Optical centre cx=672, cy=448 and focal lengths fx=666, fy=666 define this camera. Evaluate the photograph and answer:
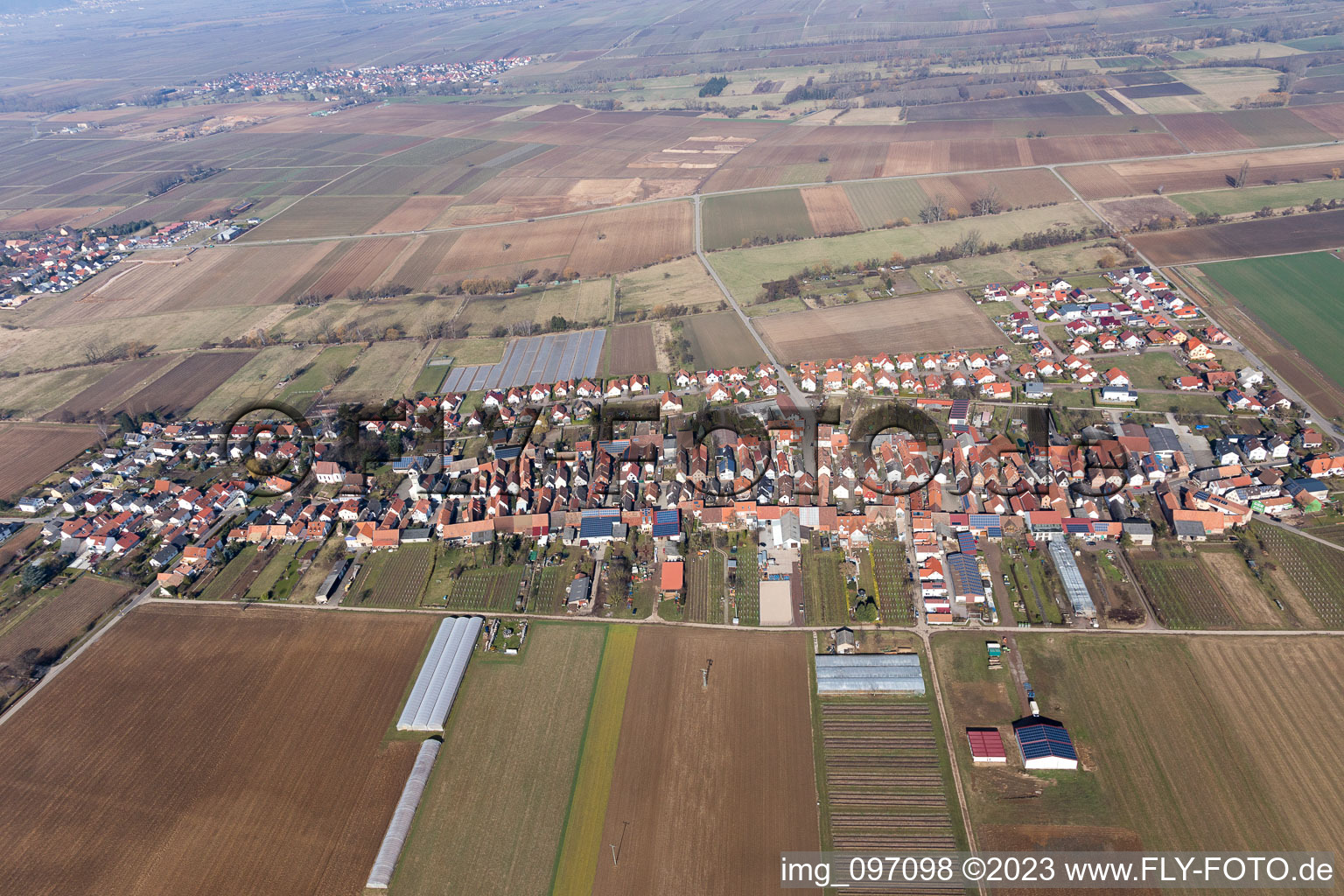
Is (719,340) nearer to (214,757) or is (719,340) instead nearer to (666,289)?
(666,289)

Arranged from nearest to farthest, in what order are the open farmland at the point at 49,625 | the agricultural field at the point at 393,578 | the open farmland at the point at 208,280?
the open farmland at the point at 49,625
the agricultural field at the point at 393,578
the open farmland at the point at 208,280

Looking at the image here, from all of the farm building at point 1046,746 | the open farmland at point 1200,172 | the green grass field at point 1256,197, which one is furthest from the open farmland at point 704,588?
the open farmland at point 1200,172

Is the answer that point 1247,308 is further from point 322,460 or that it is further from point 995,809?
point 322,460

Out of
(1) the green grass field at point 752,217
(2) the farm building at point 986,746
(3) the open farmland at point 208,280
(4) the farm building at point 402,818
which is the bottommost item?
(4) the farm building at point 402,818

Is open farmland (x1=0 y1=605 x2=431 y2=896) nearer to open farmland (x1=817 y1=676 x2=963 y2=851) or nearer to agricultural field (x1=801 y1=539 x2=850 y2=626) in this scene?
open farmland (x1=817 y1=676 x2=963 y2=851)

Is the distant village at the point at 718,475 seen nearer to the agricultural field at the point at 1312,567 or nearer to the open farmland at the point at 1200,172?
the agricultural field at the point at 1312,567

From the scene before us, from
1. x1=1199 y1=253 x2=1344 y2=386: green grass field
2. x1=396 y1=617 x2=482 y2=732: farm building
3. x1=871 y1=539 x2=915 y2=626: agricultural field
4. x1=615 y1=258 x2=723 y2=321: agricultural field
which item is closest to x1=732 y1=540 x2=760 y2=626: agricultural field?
x1=871 y1=539 x2=915 y2=626: agricultural field

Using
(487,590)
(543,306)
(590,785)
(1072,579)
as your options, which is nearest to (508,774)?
(590,785)
